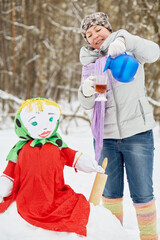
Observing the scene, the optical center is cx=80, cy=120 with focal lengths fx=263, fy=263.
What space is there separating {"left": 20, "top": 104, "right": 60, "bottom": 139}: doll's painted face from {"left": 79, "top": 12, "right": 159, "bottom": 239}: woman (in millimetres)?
306

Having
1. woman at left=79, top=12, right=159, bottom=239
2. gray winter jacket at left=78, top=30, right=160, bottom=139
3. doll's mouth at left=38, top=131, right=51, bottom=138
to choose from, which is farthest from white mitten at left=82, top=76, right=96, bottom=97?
doll's mouth at left=38, top=131, right=51, bottom=138

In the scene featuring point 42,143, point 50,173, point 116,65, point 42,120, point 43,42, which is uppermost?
point 116,65

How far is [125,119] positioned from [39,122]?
2.04 feet

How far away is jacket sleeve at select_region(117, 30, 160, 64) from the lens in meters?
1.71

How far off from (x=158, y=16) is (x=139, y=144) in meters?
4.35

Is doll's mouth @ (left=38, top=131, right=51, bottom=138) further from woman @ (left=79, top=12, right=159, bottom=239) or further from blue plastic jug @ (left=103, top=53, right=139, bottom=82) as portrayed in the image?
blue plastic jug @ (left=103, top=53, right=139, bottom=82)

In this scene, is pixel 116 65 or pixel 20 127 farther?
pixel 20 127

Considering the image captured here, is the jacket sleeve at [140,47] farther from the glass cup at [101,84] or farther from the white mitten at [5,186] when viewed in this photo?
the white mitten at [5,186]

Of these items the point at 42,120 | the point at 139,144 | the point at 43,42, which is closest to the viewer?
the point at 42,120

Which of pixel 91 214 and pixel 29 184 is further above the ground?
pixel 29 184

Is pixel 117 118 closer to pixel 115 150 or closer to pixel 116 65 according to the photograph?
pixel 115 150

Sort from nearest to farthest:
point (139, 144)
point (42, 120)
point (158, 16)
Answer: point (42, 120)
point (139, 144)
point (158, 16)

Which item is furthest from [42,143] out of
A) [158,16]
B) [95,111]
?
[158,16]

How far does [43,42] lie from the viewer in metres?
7.08
